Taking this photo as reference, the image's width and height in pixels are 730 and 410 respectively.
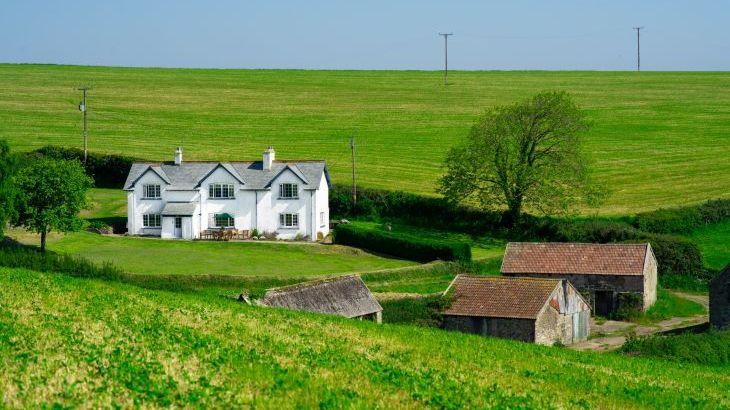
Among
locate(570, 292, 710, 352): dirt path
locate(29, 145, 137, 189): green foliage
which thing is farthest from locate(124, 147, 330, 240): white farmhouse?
locate(570, 292, 710, 352): dirt path

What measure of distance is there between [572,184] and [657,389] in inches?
2014

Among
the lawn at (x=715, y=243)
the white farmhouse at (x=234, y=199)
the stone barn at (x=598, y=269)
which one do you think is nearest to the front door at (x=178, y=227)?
the white farmhouse at (x=234, y=199)

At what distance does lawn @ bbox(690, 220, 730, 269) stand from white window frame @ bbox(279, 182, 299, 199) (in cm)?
2684

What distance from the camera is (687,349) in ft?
147

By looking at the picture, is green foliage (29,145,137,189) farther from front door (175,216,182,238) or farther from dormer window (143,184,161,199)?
front door (175,216,182,238)

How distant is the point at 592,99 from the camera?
457 feet

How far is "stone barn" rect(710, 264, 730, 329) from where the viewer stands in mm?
56000

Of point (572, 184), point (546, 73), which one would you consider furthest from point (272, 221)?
point (546, 73)

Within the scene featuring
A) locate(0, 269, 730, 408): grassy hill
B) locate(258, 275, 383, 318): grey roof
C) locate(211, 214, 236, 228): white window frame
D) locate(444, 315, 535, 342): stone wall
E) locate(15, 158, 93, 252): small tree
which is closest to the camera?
locate(0, 269, 730, 408): grassy hill

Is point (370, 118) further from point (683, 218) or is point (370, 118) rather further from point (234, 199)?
point (683, 218)

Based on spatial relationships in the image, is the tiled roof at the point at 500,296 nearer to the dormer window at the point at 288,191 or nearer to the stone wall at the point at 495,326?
the stone wall at the point at 495,326

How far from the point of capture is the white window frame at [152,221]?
265 feet

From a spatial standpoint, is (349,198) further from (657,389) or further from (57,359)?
(57,359)

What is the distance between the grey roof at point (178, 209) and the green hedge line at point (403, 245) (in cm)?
1030
